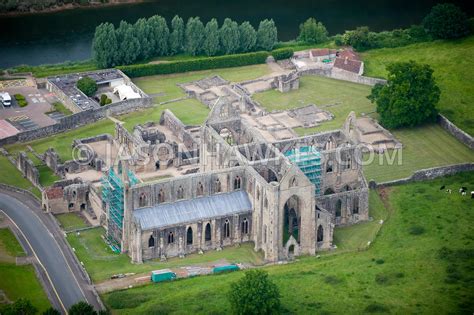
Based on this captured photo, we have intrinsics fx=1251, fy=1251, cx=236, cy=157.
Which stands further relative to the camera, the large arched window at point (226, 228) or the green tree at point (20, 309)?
the large arched window at point (226, 228)

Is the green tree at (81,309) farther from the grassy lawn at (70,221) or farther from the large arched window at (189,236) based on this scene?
the grassy lawn at (70,221)

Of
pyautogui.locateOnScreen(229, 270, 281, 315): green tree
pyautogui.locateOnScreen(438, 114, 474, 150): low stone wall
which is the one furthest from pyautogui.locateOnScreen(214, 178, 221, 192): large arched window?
pyautogui.locateOnScreen(438, 114, 474, 150): low stone wall

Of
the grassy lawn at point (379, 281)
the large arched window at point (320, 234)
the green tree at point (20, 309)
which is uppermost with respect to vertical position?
the green tree at point (20, 309)

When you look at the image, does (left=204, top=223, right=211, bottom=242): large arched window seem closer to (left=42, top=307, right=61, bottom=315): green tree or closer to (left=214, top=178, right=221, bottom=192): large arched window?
(left=214, top=178, right=221, bottom=192): large arched window

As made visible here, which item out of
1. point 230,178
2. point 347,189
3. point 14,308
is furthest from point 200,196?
point 14,308

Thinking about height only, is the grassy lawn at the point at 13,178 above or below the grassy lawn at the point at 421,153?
above

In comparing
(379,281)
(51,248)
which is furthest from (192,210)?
(379,281)

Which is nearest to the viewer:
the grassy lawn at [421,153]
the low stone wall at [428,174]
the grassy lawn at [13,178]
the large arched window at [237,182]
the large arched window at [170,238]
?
the large arched window at [170,238]

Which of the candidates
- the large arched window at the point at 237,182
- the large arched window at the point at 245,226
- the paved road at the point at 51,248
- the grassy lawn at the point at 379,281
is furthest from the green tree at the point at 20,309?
the large arched window at the point at 237,182
